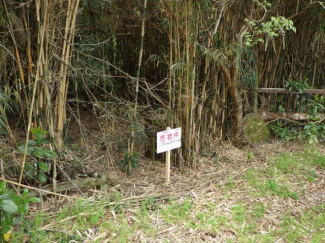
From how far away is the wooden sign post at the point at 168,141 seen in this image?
9.18 feet

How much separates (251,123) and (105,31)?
2008 millimetres

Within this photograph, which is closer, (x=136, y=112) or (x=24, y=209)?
(x=24, y=209)

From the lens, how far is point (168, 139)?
9.42ft

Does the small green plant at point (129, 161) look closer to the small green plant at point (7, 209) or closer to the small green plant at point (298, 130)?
the small green plant at point (7, 209)

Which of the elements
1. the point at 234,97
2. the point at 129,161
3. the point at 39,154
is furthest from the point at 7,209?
the point at 234,97

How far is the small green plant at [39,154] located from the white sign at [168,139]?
848 millimetres

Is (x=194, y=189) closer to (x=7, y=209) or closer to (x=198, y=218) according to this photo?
(x=198, y=218)

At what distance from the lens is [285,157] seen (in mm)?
3754

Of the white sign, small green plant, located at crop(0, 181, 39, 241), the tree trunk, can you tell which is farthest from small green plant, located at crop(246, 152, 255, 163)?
small green plant, located at crop(0, 181, 39, 241)

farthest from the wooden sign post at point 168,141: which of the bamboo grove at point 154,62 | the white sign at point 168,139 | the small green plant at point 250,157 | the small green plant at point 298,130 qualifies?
the small green plant at point 298,130

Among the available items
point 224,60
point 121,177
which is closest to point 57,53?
point 121,177

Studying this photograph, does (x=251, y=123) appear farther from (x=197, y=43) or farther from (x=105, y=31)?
(x=105, y=31)

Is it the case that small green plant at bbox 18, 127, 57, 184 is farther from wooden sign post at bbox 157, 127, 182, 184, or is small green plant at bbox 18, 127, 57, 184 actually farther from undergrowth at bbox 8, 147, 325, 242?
wooden sign post at bbox 157, 127, 182, 184

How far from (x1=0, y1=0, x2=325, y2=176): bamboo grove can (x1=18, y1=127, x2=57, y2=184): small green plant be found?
11 cm
